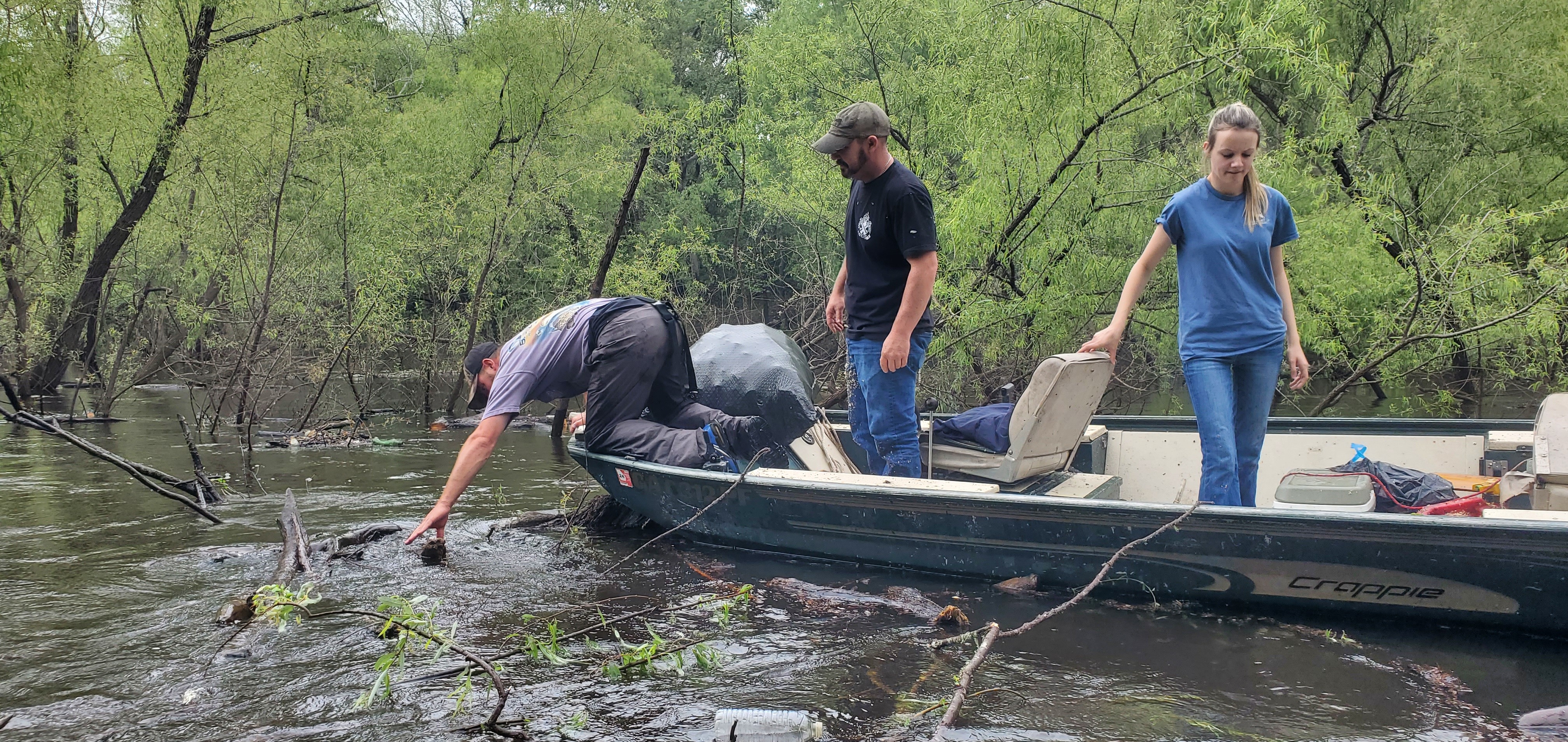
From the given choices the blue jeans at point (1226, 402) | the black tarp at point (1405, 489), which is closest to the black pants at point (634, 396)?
the blue jeans at point (1226, 402)

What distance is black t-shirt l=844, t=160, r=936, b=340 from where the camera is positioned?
4629 mm

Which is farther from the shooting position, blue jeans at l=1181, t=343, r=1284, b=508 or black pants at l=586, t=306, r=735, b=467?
black pants at l=586, t=306, r=735, b=467

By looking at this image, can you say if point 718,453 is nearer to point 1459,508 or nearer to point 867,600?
point 867,600

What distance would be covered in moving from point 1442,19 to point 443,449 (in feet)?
39.6

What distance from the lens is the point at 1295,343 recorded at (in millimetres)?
4430

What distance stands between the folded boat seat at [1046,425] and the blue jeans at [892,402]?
0.34 meters

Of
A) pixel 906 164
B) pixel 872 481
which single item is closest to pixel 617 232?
pixel 906 164

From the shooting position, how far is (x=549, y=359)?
529cm

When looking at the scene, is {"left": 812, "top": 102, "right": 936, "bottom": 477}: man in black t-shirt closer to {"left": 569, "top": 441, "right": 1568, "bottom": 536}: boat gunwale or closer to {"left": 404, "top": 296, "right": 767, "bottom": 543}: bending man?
{"left": 569, "top": 441, "right": 1568, "bottom": 536}: boat gunwale

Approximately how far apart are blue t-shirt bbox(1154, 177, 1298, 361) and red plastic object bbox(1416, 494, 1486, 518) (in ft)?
3.32

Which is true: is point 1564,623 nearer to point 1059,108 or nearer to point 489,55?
point 1059,108

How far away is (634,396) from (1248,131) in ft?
10.6

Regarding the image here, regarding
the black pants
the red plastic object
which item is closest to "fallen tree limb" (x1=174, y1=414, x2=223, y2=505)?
the black pants

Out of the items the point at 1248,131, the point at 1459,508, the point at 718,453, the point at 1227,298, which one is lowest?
the point at 1459,508
